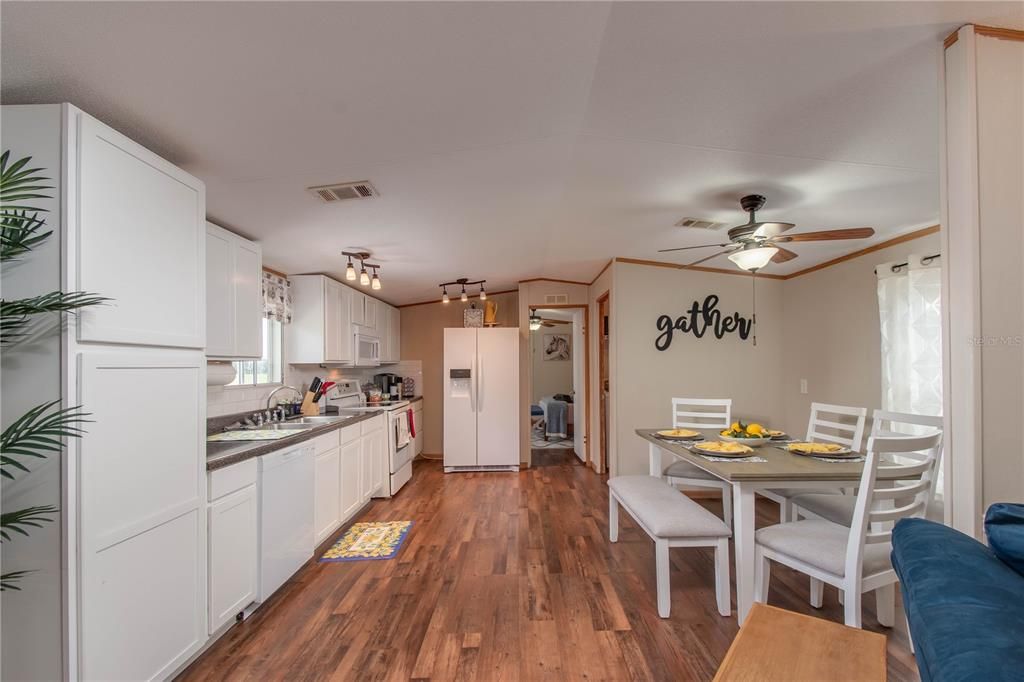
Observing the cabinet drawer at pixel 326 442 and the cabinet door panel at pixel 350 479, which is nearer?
the cabinet drawer at pixel 326 442

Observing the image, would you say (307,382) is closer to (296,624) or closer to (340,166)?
(296,624)

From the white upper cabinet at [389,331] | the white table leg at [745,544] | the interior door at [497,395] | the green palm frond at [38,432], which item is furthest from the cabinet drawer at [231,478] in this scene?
the interior door at [497,395]

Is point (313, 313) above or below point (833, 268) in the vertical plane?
below

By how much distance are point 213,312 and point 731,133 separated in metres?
2.72

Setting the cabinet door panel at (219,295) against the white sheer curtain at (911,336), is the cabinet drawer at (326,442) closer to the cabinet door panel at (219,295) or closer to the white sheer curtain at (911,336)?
the cabinet door panel at (219,295)

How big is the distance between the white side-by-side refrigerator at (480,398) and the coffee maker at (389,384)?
0.74 m

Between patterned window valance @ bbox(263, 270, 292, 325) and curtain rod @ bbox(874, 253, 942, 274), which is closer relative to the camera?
curtain rod @ bbox(874, 253, 942, 274)

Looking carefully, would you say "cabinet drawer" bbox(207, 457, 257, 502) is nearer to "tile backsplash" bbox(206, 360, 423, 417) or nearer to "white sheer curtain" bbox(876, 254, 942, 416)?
"tile backsplash" bbox(206, 360, 423, 417)

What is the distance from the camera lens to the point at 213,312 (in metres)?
2.46

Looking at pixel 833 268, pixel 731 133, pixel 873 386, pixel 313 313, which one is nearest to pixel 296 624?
pixel 313 313

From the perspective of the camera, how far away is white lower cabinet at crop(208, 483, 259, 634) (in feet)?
6.69

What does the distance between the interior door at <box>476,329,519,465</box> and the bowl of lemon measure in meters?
2.93


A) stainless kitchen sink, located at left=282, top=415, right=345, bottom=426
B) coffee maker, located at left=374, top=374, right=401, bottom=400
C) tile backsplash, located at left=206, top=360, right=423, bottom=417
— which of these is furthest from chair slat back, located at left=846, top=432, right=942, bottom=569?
coffee maker, located at left=374, top=374, right=401, bottom=400

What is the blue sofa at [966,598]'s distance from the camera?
77cm
